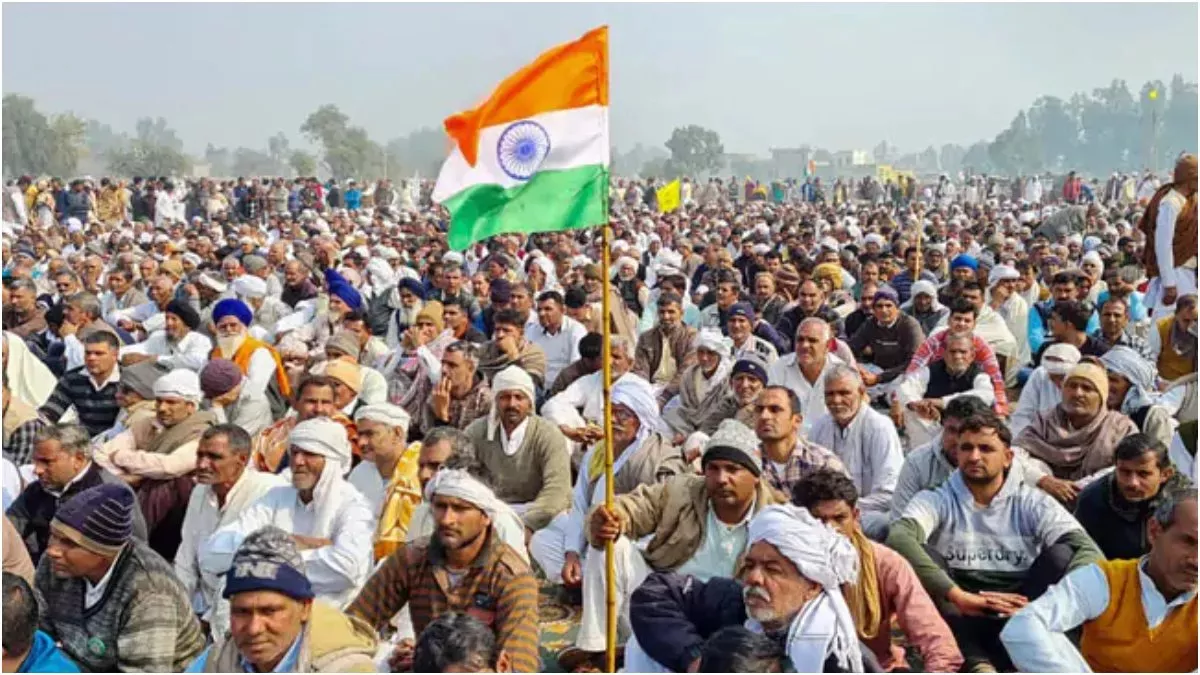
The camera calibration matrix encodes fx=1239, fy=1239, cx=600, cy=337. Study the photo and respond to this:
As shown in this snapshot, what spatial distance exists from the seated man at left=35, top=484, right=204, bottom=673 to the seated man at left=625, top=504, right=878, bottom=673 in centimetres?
131

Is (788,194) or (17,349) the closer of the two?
(17,349)

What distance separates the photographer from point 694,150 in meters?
71.1

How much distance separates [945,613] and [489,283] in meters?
7.62

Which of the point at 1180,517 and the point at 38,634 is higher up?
the point at 1180,517

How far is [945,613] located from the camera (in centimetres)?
389

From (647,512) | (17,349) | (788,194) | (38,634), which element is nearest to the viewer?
(38,634)

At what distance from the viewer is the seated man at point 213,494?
4.54 meters

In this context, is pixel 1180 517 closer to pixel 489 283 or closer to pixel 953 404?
pixel 953 404

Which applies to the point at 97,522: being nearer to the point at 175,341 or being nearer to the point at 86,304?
the point at 175,341

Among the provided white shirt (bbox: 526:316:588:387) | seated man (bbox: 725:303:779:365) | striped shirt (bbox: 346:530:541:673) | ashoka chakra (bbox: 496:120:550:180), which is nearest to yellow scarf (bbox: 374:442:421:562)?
striped shirt (bbox: 346:530:541:673)

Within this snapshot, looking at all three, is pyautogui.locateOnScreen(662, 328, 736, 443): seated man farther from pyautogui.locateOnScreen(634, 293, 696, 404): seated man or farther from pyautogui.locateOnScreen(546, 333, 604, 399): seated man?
pyautogui.locateOnScreen(634, 293, 696, 404): seated man

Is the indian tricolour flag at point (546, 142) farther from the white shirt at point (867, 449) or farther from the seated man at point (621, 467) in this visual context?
the white shirt at point (867, 449)

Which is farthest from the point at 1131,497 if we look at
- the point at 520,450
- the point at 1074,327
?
the point at 1074,327

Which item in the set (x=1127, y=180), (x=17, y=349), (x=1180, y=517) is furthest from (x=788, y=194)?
(x=1180, y=517)
